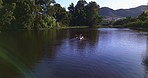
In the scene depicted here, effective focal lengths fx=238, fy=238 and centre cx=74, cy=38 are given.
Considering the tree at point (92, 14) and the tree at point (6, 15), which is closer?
the tree at point (6, 15)

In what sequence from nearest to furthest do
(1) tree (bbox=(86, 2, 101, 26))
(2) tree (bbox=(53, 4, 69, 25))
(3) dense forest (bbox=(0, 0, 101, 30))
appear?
1. (3) dense forest (bbox=(0, 0, 101, 30))
2. (2) tree (bbox=(53, 4, 69, 25))
3. (1) tree (bbox=(86, 2, 101, 26))

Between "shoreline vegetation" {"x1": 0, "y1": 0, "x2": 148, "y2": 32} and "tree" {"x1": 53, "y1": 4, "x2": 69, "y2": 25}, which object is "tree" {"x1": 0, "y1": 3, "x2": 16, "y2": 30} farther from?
"tree" {"x1": 53, "y1": 4, "x2": 69, "y2": 25}

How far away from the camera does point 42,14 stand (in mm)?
120500

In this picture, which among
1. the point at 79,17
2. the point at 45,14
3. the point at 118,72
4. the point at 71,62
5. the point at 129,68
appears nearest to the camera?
the point at 118,72

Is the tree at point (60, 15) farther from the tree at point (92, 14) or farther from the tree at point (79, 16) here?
the tree at point (92, 14)

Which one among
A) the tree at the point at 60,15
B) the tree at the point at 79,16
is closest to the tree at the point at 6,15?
the tree at the point at 60,15

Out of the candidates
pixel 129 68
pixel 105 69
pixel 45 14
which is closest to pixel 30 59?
pixel 105 69

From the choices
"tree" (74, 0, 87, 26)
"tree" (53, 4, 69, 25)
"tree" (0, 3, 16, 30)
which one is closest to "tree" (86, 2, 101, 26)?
"tree" (74, 0, 87, 26)

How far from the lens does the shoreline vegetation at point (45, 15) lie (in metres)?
89.1

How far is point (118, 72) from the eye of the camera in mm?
26328

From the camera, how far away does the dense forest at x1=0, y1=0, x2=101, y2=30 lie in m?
88.3

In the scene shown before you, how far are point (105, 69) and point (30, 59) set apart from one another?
37.2 ft

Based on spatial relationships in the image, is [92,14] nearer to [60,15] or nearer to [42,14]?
[60,15]

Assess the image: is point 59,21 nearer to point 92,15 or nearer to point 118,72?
point 92,15
